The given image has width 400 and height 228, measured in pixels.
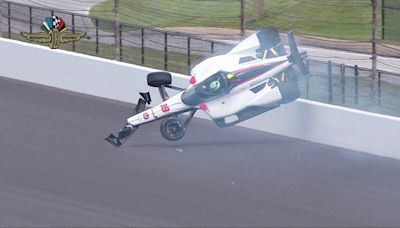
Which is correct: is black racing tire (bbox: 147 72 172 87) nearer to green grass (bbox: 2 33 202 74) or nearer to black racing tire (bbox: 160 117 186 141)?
black racing tire (bbox: 160 117 186 141)

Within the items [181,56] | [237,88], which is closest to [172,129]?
[237,88]

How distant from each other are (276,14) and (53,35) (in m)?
8.92

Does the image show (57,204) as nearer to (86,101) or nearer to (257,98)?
(257,98)

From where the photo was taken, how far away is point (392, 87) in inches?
789

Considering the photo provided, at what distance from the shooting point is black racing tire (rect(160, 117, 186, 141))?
16734 mm

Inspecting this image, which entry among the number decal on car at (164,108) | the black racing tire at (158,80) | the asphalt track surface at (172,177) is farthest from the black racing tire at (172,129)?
the black racing tire at (158,80)

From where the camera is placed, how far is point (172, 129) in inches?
659

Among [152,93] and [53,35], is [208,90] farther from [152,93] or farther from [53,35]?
[53,35]

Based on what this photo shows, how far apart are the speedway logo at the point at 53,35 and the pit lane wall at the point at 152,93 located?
0.54 m

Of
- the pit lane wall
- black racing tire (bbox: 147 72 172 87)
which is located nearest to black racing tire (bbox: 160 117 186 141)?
black racing tire (bbox: 147 72 172 87)

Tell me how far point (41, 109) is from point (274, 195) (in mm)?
5409

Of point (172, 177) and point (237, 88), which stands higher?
point (237, 88)

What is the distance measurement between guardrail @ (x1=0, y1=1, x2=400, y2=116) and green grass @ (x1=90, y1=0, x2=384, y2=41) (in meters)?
3.51

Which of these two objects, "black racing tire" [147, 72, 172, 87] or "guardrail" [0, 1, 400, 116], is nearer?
"black racing tire" [147, 72, 172, 87]
